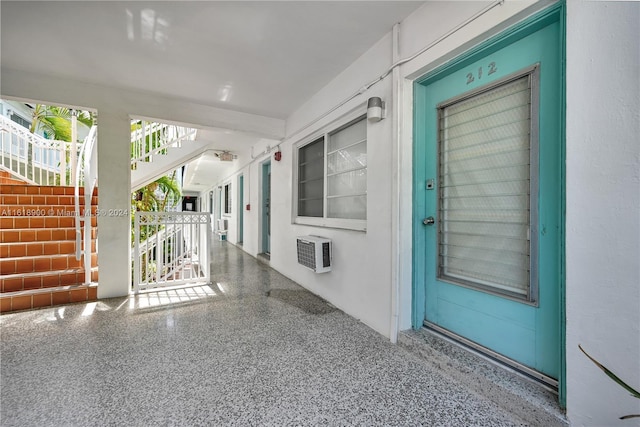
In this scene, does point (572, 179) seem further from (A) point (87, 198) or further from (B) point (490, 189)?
(A) point (87, 198)

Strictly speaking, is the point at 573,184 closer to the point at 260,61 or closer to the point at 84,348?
the point at 260,61

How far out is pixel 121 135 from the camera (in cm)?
326

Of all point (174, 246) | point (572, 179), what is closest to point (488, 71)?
point (572, 179)

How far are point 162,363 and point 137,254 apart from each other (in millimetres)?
2081

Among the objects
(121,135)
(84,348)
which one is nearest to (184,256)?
(121,135)

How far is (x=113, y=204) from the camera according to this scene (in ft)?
10.5

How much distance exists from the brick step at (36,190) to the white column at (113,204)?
44.0 inches

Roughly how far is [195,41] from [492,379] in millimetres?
3405

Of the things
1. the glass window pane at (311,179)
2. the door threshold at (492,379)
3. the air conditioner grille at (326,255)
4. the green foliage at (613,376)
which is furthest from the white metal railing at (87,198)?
the green foliage at (613,376)

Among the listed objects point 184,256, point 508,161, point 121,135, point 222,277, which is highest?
point 121,135

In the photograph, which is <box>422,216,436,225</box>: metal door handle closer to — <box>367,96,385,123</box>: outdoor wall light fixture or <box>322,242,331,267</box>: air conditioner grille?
<box>367,96,385,123</box>: outdoor wall light fixture

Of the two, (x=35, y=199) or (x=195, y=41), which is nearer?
(x=195, y=41)

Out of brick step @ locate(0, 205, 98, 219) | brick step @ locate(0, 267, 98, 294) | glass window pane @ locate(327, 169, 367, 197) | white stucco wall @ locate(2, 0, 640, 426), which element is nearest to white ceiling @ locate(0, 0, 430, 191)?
white stucco wall @ locate(2, 0, 640, 426)

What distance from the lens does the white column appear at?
316 cm
